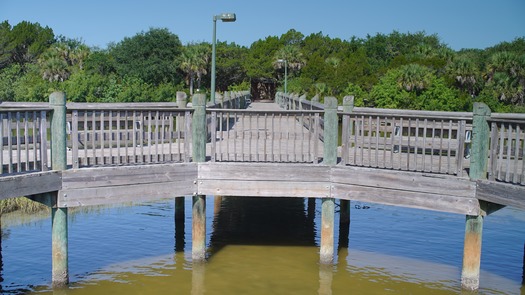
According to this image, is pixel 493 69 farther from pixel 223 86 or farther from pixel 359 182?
pixel 359 182

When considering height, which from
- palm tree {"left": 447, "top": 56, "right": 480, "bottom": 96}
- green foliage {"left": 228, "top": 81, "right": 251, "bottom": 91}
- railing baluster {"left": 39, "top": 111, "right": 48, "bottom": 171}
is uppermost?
palm tree {"left": 447, "top": 56, "right": 480, "bottom": 96}

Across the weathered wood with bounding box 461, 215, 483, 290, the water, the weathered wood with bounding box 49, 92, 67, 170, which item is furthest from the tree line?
the weathered wood with bounding box 461, 215, 483, 290

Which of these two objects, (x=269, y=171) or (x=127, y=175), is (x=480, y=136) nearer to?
(x=269, y=171)

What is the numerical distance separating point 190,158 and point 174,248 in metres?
3.18

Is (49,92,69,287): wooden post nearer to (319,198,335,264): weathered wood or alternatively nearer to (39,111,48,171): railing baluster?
(39,111,48,171): railing baluster

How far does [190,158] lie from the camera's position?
37.1ft

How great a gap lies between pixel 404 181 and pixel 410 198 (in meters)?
0.30

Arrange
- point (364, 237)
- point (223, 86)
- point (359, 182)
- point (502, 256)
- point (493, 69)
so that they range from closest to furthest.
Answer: point (359, 182), point (502, 256), point (364, 237), point (493, 69), point (223, 86)

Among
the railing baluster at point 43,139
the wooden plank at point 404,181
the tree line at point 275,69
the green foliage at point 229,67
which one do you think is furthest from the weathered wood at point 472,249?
the green foliage at point 229,67

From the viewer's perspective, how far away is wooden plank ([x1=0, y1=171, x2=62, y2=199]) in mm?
9180

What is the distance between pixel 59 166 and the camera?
32.8 ft

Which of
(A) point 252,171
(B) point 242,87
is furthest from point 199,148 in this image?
(B) point 242,87

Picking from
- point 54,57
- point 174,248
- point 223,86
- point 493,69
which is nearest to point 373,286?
point 174,248

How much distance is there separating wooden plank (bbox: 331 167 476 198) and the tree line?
31995mm
